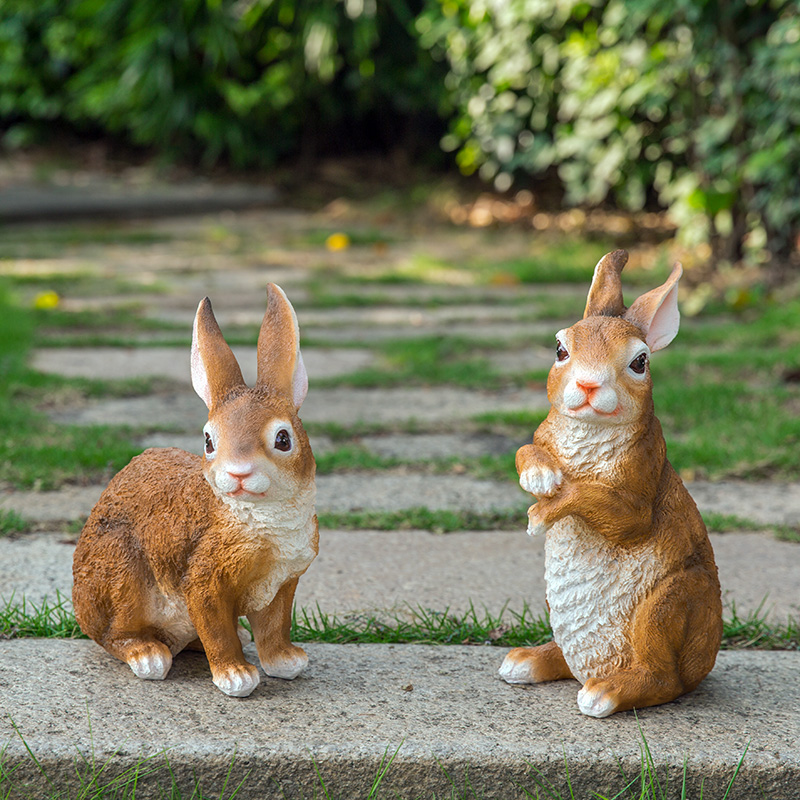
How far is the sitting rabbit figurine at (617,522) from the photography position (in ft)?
6.26

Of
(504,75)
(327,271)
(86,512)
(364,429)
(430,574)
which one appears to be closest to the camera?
(430,574)

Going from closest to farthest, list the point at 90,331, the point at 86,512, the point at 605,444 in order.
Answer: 1. the point at 605,444
2. the point at 86,512
3. the point at 90,331

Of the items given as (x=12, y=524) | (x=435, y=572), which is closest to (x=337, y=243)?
(x=12, y=524)

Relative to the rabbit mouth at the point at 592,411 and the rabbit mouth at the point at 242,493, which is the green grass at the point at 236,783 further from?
the rabbit mouth at the point at 592,411

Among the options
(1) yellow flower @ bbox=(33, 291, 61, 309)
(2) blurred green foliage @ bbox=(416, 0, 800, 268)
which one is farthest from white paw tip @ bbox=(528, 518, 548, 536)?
(1) yellow flower @ bbox=(33, 291, 61, 309)

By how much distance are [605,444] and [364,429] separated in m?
2.25

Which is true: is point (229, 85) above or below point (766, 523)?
above

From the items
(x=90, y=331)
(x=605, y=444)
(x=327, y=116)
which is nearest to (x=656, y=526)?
(x=605, y=444)

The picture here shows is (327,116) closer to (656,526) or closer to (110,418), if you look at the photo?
(110,418)

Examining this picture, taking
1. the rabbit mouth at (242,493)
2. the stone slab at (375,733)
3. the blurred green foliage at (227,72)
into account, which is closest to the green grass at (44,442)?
the stone slab at (375,733)

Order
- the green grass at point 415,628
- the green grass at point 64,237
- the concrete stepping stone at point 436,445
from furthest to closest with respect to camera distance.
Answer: the green grass at point 64,237, the concrete stepping stone at point 436,445, the green grass at point 415,628

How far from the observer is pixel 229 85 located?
10.1 metres

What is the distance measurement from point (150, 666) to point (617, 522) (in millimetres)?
931

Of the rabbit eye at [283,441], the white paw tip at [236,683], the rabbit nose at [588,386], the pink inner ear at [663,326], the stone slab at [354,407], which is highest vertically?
the pink inner ear at [663,326]
